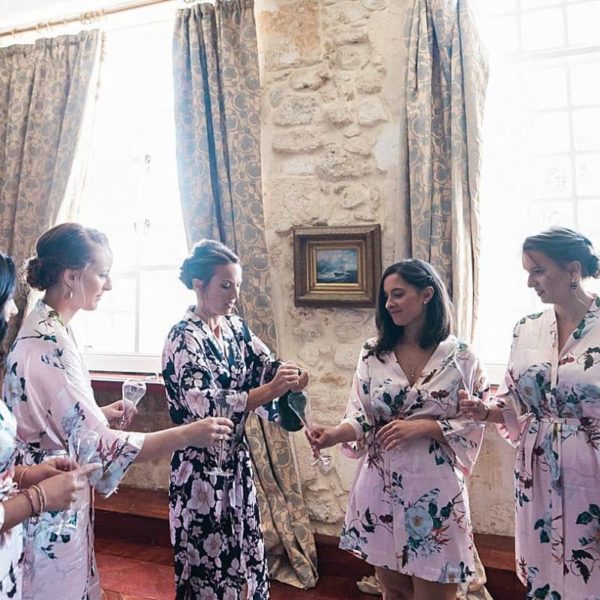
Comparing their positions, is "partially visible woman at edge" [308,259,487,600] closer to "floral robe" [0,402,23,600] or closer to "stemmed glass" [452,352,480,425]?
"stemmed glass" [452,352,480,425]

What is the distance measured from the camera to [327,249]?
294cm

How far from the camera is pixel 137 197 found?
372cm

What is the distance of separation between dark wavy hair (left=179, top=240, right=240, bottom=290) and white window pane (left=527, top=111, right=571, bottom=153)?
183 cm

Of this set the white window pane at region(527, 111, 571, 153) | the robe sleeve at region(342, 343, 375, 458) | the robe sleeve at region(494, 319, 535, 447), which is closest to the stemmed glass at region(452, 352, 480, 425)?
the robe sleeve at region(494, 319, 535, 447)

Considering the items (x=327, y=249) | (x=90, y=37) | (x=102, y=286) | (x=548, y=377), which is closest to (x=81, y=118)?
(x=90, y=37)

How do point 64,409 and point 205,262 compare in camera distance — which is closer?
point 64,409

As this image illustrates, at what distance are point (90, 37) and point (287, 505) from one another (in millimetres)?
3058

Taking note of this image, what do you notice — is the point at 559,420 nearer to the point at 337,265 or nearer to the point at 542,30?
the point at 337,265

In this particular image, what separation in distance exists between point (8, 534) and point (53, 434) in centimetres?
29

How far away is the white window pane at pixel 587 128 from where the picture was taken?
281 cm

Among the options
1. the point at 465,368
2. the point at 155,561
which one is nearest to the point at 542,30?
the point at 465,368

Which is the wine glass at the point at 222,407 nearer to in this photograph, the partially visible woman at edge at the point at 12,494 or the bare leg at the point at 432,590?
the partially visible woman at edge at the point at 12,494

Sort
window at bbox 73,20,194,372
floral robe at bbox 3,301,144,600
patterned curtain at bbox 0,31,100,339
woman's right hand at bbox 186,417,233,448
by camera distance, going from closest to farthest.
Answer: floral robe at bbox 3,301,144,600, woman's right hand at bbox 186,417,233,448, patterned curtain at bbox 0,31,100,339, window at bbox 73,20,194,372

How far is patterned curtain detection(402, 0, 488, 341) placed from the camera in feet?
8.57
